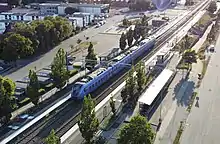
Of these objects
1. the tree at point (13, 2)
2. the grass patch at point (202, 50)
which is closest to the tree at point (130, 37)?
the grass patch at point (202, 50)


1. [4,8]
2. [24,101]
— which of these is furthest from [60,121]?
[4,8]

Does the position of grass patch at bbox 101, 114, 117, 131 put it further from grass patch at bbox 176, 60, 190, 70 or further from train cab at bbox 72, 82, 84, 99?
grass patch at bbox 176, 60, 190, 70

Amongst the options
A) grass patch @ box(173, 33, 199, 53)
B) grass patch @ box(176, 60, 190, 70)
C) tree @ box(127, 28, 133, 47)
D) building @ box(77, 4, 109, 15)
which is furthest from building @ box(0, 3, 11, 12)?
grass patch @ box(176, 60, 190, 70)

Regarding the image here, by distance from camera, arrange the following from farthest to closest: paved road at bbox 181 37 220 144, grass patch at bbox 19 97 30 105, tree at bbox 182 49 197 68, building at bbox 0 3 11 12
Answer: building at bbox 0 3 11 12 → tree at bbox 182 49 197 68 → grass patch at bbox 19 97 30 105 → paved road at bbox 181 37 220 144

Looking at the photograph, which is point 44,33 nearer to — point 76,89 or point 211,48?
point 76,89

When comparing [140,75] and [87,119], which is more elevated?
[140,75]

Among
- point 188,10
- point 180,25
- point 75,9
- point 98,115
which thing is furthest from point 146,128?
point 188,10
